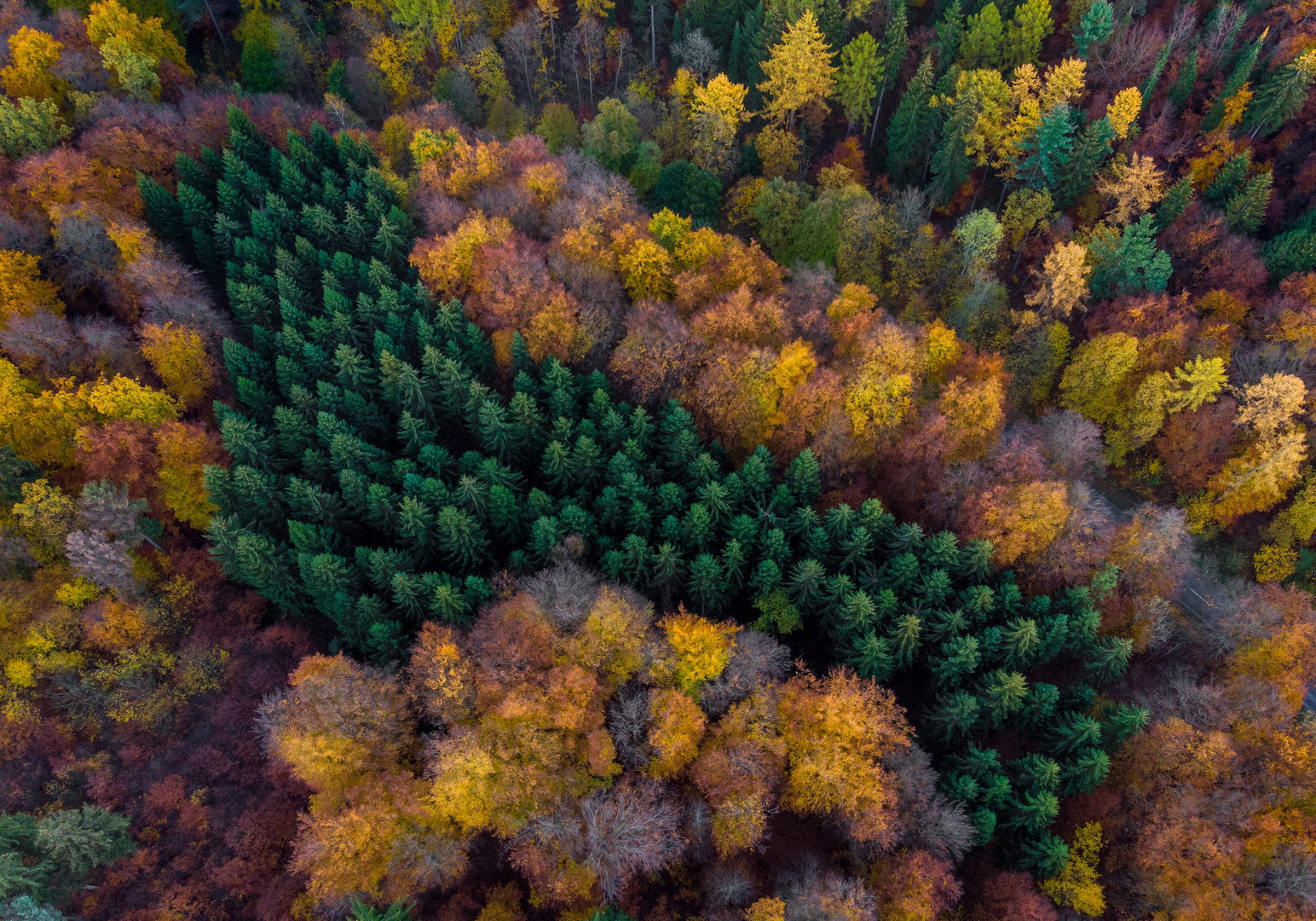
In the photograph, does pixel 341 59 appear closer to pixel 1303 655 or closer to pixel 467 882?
pixel 467 882

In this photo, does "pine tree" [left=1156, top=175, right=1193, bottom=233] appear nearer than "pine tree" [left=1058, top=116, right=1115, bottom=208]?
No

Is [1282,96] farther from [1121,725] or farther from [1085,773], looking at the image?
[1085,773]

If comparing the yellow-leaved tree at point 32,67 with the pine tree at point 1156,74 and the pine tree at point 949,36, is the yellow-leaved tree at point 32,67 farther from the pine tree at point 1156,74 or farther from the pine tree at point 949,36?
the pine tree at point 1156,74

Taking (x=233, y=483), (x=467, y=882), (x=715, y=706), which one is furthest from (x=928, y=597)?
(x=233, y=483)

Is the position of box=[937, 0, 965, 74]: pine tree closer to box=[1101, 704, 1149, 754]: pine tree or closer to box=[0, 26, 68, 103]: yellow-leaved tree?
box=[1101, 704, 1149, 754]: pine tree

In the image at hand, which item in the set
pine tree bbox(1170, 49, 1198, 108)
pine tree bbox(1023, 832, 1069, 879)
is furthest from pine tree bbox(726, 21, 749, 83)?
pine tree bbox(1023, 832, 1069, 879)

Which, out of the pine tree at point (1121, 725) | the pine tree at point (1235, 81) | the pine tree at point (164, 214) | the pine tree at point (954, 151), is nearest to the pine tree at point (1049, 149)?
the pine tree at point (954, 151)
